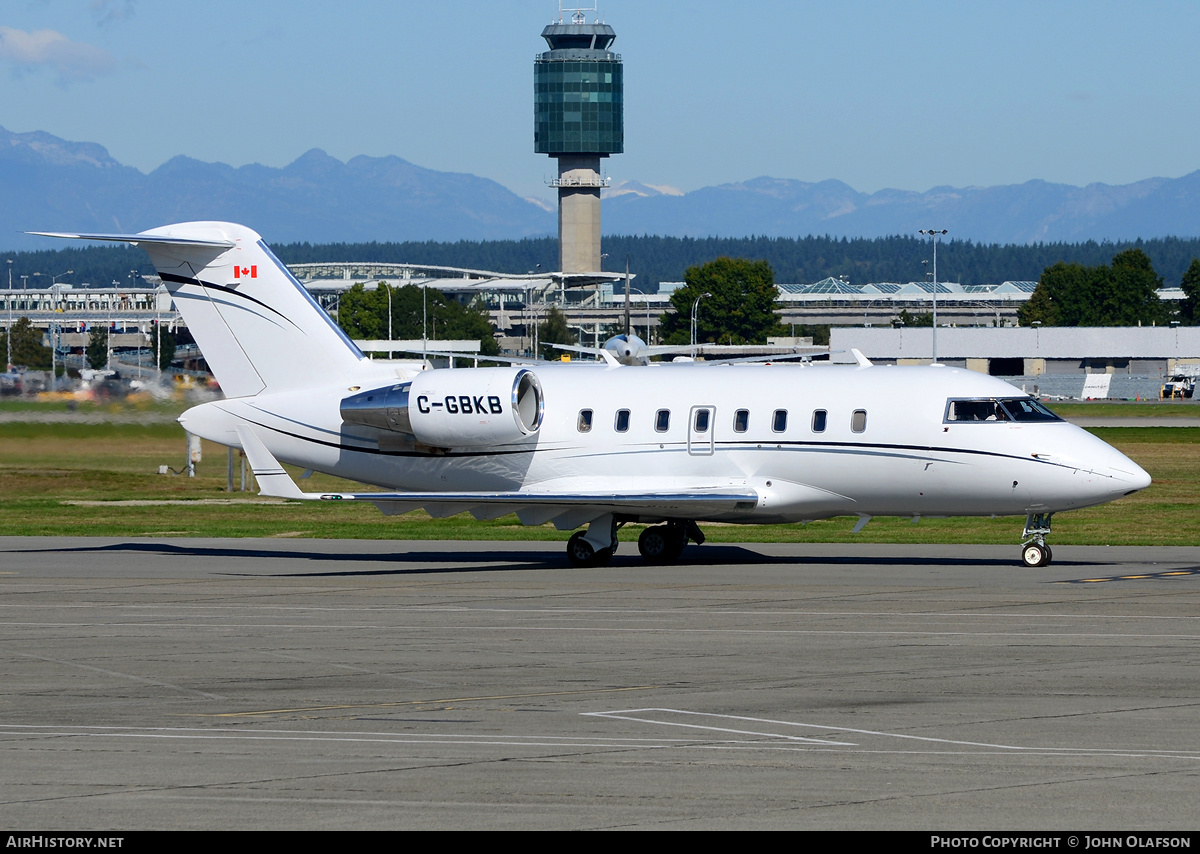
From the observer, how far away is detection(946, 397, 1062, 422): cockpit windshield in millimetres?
28969

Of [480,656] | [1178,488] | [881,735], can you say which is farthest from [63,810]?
[1178,488]

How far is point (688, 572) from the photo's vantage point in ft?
97.3

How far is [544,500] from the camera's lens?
97.2 feet

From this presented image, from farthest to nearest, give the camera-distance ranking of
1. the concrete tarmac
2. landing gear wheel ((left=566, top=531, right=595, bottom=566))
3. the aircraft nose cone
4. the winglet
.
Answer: landing gear wheel ((left=566, top=531, right=595, bottom=566)) < the winglet < the aircraft nose cone < the concrete tarmac

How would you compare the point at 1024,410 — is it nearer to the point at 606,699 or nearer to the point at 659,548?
the point at 659,548

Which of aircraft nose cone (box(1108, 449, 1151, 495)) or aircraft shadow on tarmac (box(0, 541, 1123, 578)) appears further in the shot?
aircraft shadow on tarmac (box(0, 541, 1123, 578))

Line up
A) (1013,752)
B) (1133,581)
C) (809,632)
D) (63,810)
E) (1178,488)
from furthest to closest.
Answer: (1178,488), (1133,581), (809,632), (1013,752), (63,810)

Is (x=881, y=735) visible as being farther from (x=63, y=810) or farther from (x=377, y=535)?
(x=377, y=535)

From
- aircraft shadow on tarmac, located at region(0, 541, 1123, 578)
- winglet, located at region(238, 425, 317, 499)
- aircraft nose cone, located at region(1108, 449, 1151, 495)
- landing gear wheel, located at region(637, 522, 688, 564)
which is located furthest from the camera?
landing gear wheel, located at region(637, 522, 688, 564)

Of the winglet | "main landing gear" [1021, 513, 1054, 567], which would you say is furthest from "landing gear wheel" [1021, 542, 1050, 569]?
the winglet

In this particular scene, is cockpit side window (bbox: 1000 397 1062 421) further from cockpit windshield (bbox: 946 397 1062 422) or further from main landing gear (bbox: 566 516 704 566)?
main landing gear (bbox: 566 516 704 566)

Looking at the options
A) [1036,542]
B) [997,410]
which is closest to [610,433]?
[997,410]

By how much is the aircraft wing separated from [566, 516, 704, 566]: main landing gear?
362 mm

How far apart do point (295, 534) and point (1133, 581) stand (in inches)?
798
